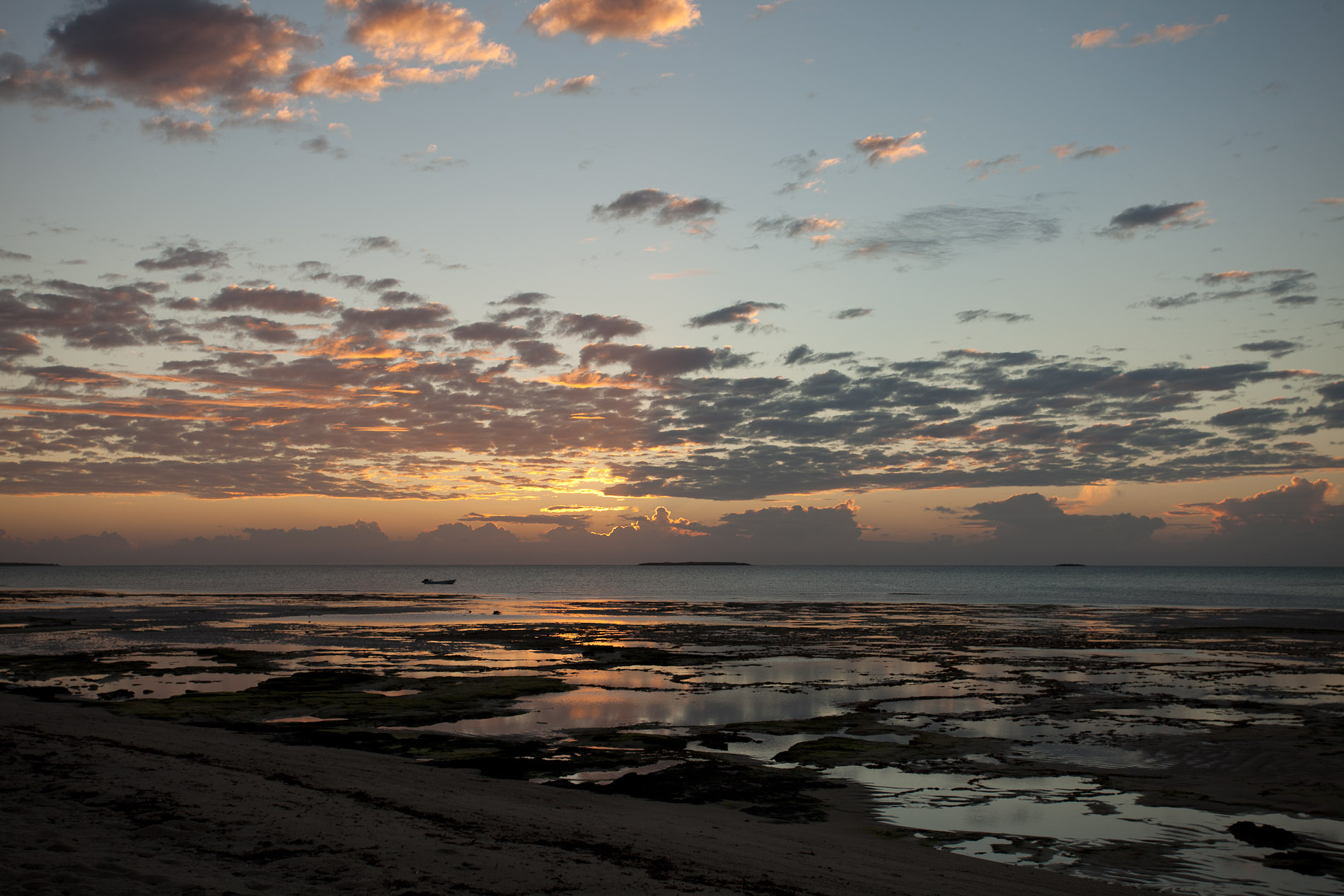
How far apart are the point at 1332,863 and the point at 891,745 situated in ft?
29.6

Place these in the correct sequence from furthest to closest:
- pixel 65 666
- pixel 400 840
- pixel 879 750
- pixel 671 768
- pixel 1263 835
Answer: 1. pixel 65 666
2. pixel 879 750
3. pixel 671 768
4. pixel 1263 835
5. pixel 400 840

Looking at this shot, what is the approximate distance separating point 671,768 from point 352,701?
1299 cm

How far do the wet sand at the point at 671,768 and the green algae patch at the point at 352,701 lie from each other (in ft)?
0.54

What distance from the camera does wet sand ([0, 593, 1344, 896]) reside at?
11094mm

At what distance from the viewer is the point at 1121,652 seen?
41.3 m

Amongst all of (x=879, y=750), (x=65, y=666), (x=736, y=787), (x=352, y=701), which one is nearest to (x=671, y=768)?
(x=736, y=787)

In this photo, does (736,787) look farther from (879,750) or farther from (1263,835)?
(1263,835)

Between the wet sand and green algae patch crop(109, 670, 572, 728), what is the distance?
165mm

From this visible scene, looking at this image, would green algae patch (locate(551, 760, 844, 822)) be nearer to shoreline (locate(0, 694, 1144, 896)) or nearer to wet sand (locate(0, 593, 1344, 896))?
wet sand (locate(0, 593, 1344, 896))

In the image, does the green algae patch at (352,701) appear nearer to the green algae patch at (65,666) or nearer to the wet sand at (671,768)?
the wet sand at (671,768)

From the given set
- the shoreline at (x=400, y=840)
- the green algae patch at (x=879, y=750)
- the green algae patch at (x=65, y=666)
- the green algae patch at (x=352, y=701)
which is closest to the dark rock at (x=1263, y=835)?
the shoreline at (x=400, y=840)

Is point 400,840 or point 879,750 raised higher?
point 400,840

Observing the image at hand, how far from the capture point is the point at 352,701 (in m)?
26.1

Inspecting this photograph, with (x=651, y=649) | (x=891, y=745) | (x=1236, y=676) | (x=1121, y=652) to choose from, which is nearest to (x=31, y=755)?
(x=891, y=745)
